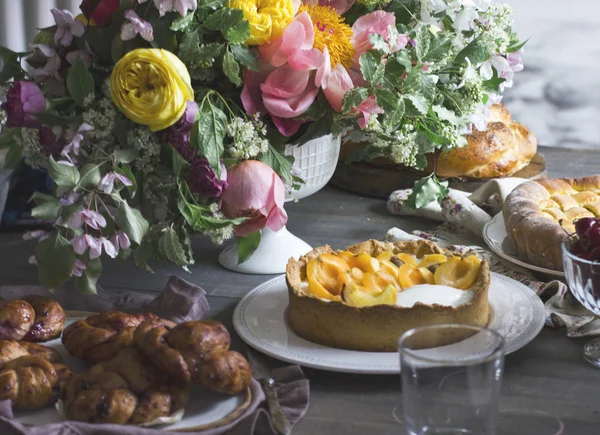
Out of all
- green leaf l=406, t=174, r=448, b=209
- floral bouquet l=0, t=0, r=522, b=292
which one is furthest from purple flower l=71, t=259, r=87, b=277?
green leaf l=406, t=174, r=448, b=209

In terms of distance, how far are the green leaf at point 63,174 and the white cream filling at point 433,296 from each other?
414 millimetres

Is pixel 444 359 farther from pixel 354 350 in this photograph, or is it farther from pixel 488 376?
pixel 354 350

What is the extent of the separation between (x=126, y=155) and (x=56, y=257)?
16 centimetres

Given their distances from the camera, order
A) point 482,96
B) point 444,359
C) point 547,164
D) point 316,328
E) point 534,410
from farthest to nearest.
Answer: point 547,164, point 482,96, point 316,328, point 534,410, point 444,359

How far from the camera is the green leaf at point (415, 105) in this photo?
1197 millimetres

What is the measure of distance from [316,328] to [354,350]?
6 cm

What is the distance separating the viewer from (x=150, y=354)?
0.91 meters

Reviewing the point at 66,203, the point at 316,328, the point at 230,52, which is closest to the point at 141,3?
the point at 230,52

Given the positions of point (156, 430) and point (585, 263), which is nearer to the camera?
point (156, 430)

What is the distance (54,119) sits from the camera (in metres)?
1.14

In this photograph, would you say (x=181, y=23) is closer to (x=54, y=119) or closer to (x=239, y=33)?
(x=239, y=33)

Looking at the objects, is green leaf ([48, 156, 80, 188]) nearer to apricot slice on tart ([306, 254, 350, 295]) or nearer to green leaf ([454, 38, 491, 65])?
apricot slice on tart ([306, 254, 350, 295])

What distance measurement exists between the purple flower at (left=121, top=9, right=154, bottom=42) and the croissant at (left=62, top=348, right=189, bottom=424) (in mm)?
392

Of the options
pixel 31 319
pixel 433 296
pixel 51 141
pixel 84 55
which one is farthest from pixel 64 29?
pixel 433 296
